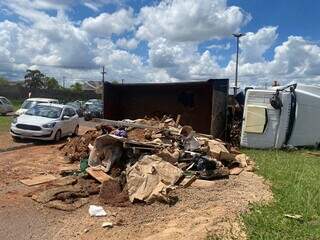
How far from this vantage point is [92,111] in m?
41.4

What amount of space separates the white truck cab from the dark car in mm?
21590

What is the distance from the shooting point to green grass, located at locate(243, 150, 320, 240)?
6.86 meters

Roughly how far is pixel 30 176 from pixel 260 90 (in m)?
10.6

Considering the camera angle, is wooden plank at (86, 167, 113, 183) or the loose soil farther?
wooden plank at (86, 167, 113, 183)

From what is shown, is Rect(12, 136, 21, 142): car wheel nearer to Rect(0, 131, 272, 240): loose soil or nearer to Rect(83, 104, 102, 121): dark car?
Rect(0, 131, 272, 240): loose soil

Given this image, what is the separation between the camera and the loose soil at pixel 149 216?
7453 mm

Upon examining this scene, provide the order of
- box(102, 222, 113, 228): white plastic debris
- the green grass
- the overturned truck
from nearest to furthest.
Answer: the green grass < box(102, 222, 113, 228): white plastic debris < the overturned truck

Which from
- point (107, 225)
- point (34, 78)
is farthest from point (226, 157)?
point (34, 78)

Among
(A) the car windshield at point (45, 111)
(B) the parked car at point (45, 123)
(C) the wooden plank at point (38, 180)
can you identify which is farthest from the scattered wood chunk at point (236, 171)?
(A) the car windshield at point (45, 111)

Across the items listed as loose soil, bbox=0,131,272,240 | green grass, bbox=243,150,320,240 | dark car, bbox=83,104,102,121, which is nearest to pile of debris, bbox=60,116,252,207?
loose soil, bbox=0,131,272,240

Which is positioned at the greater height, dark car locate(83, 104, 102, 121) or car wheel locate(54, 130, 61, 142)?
car wheel locate(54, 130, 61, 142)

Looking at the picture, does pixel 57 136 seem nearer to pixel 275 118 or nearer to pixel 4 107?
pixel 275 118

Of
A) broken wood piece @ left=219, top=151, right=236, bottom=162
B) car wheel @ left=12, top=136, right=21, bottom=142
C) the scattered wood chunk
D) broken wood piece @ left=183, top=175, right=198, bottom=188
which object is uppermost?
broken wood piece @ left=219, top=151, right=236, bottom=162

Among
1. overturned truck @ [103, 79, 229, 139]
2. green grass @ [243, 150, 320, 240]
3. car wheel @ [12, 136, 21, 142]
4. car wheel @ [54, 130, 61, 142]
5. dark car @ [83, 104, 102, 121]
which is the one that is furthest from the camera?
dark car @ [83, 104, 102, 121]
